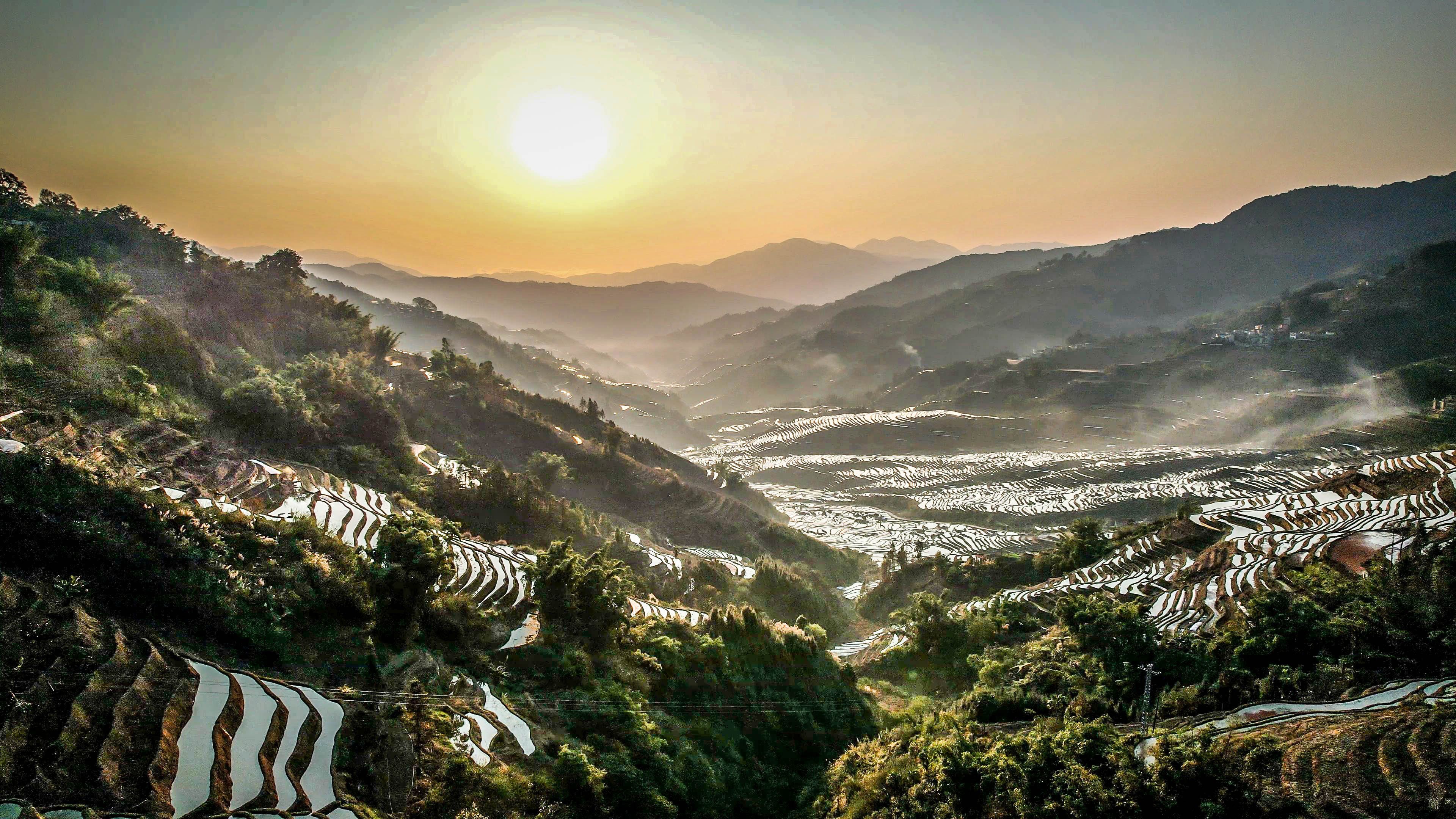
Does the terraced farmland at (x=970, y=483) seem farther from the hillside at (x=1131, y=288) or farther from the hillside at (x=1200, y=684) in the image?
the hillside at (x=1131, y=288)

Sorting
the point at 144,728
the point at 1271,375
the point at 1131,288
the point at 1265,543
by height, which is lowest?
the point at 1265,543

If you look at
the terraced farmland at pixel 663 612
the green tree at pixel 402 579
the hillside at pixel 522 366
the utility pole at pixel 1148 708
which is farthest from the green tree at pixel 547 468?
the hillside at pixel 522 366

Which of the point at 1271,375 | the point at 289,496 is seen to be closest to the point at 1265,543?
the point at 289,496

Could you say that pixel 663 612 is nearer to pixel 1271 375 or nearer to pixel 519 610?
pixel 519 610

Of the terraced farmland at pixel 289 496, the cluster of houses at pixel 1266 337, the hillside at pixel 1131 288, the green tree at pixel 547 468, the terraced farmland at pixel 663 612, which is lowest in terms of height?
the terraced farmland at pixel 663 612

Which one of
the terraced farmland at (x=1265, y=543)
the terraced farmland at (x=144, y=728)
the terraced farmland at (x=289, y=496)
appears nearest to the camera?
Result: the terraced farmland at (x=144, y=728)

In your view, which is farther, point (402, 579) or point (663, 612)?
point (663, 612)

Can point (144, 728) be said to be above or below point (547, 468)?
above

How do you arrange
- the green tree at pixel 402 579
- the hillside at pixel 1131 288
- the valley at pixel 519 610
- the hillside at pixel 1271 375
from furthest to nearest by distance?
Answer: the hillside at pixel 1131 288 → the hillside at pixel 1271 375 → the green tree at pixel 402 579 → the valley at pixel 519 610
